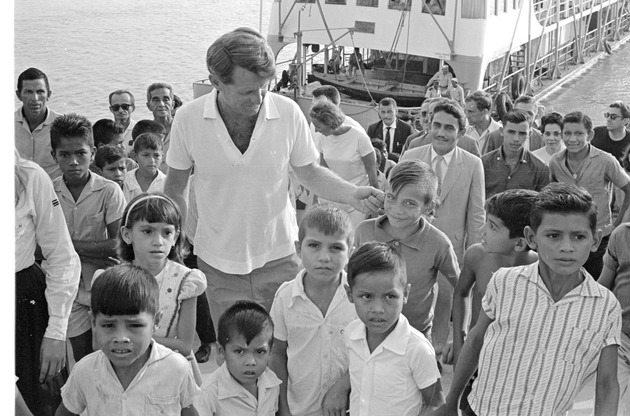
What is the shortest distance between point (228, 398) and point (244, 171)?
75 cm

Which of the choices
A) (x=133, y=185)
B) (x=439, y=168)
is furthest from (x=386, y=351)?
(x=133, y=185)

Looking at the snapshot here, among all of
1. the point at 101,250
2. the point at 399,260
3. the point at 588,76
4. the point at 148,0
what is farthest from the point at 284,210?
the point at 588,76

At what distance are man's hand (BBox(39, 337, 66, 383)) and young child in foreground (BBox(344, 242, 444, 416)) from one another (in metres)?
0.97

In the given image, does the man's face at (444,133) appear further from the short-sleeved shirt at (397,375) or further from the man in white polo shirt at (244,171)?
the short-sleeved shirt at (397,375)

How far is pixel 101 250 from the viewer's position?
11.5ft

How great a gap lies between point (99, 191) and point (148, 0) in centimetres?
1549

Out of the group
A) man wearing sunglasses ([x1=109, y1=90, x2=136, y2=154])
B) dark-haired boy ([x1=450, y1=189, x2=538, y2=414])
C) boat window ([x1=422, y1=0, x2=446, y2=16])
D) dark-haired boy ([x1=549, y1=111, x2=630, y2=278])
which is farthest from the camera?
boat window ([x1=422, y1=0, x2=446, y2=16])

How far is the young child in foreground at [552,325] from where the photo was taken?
7.66 feet

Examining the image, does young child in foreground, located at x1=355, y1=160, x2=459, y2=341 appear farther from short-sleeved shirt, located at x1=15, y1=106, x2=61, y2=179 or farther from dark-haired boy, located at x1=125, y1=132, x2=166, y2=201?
short-sleeved shirt, located at x1=15, y1=106, x2=61, y2=179

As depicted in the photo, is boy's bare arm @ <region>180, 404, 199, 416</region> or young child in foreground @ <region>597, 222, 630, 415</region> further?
young child in foreground @ <region>597, 222, 630, 415</region>

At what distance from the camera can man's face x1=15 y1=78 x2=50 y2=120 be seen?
4.55 metres

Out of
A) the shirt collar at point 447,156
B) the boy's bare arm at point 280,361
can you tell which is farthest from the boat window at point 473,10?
the boy's bare arm at point 280,361

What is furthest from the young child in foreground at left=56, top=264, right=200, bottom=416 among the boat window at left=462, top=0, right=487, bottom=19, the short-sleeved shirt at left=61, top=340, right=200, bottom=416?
the boat window at left=462, top=0, right=487, bottom=19
